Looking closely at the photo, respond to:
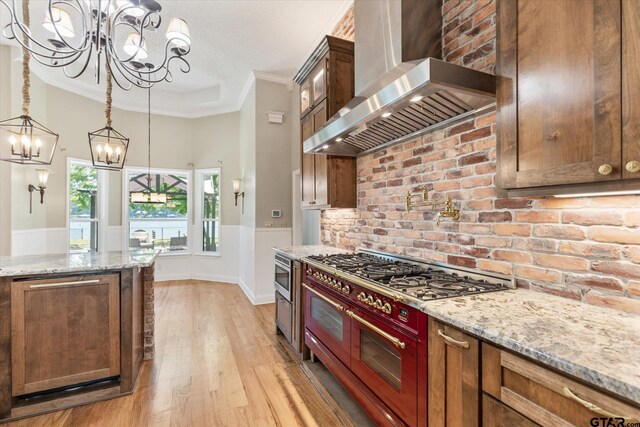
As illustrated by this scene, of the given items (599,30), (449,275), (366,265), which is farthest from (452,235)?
(599,30)

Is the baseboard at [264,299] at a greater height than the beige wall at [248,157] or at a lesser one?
lesser

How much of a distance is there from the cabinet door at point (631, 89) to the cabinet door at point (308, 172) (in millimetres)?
2594

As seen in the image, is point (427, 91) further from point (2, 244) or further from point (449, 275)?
point (2, 244)

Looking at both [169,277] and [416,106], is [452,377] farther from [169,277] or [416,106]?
[169,277]

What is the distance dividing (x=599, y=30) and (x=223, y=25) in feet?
12.9

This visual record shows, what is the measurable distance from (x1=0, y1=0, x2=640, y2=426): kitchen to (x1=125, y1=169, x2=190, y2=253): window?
1603mm

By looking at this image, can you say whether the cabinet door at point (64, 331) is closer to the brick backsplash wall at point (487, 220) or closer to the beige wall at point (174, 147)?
A: the brick backsplash wall at point (487, 220)

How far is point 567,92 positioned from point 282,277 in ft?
9.27

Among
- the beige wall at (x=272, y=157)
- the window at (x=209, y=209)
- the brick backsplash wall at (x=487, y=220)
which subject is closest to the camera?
the brick backsplash wall at (x=487, y=220)

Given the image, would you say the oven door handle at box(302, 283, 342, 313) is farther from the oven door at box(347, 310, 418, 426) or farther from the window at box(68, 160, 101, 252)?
the window at box(68, 160, 101, 252)

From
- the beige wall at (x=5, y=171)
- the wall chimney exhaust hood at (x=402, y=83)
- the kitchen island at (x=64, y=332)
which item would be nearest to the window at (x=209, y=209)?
the beige wall at (x=5, y=171)

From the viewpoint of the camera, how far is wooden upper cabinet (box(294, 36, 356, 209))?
9.55 feet

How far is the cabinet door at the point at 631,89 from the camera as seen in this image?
0.95 meters

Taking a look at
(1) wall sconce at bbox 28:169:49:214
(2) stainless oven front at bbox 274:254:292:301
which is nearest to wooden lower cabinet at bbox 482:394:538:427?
(2) stainless oven front at bbox 274:254:292:301
